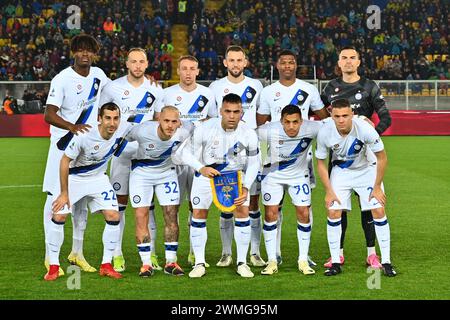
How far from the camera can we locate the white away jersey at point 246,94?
944cm

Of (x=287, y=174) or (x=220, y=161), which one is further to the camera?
(x=287, y=174)

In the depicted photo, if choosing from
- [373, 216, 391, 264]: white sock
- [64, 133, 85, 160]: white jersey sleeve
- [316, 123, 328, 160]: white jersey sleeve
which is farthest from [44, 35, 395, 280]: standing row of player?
[373, 216, 391, 264]: white sock

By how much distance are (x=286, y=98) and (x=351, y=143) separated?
3.11ft

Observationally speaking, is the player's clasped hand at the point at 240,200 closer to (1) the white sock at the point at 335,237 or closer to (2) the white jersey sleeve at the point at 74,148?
(1) the white sock at the point at 335,237

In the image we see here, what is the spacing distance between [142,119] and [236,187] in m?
1.33

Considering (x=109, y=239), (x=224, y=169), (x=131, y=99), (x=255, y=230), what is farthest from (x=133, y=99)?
(x=255, y=230)

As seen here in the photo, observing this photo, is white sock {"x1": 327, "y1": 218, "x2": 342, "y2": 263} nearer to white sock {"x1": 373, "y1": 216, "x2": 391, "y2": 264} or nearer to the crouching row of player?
the crouching row of player

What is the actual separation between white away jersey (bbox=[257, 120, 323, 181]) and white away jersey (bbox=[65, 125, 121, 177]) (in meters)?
1.47

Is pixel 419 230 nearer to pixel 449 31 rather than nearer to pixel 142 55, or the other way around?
pixel 142 55

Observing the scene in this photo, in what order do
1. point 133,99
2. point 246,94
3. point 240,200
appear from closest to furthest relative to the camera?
point 240,200 → point 133,99 → point 246,94

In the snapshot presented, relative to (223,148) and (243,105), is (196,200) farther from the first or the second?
(243,105)

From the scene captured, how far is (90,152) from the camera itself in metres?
8.62

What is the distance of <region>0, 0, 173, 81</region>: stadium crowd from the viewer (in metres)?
31.4
